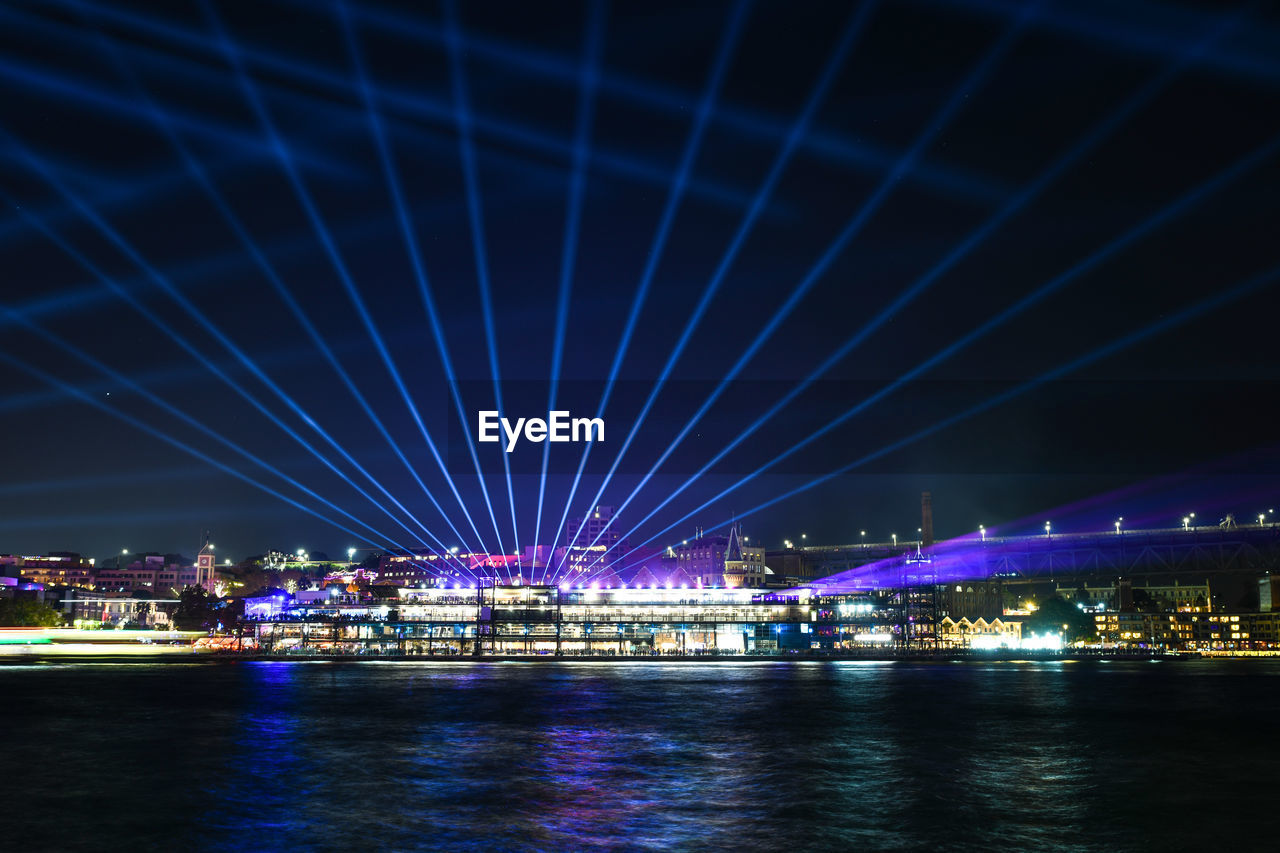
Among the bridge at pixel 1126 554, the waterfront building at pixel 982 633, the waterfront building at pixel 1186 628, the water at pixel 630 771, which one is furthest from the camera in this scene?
the waterfront building at pixel 1186 628

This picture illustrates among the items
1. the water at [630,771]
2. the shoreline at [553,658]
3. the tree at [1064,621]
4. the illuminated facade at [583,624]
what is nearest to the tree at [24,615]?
the shoreline at [553,658]

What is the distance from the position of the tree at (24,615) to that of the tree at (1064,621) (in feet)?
524

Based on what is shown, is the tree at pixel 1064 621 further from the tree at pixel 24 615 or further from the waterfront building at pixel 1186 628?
the tree at pixel 24 615

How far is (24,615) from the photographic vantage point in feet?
441

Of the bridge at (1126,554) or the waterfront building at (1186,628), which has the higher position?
the bridge at (1126,554)

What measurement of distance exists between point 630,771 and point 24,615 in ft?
458

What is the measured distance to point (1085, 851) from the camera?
1828 centimetres

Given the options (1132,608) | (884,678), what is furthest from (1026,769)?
(1132,608)

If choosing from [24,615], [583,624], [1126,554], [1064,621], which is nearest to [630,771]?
[583,624]

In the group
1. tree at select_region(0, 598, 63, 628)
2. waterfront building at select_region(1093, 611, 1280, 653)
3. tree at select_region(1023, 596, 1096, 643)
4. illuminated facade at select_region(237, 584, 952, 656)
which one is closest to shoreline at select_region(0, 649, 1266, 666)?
illuminated facade at select_region(237, 584, 952, 656)

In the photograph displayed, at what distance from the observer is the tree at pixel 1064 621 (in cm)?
16075

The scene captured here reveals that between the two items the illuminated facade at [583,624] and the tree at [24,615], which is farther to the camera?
the illuminated facade at [583,624]

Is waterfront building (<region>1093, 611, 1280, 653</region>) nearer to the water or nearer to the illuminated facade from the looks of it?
the illuminated facade

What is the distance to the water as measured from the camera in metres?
19.8
